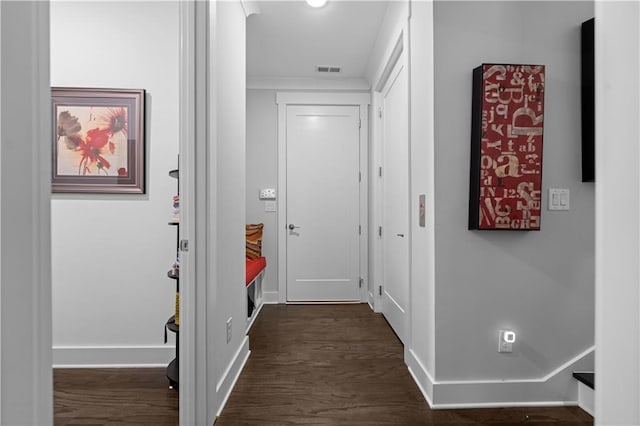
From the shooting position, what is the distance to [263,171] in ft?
13.3

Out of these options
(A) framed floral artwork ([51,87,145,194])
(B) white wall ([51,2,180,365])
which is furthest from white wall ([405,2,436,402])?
(A) framed floral artwork ([51,87,145,194])

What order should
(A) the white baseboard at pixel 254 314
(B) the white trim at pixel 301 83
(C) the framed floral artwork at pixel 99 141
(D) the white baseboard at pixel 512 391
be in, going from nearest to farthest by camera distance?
(D) the white baseboard at pixel 512 391 → (C) the framed floral artwork at pixel 99 141 → (A) the white baseboard at pixel 254 314 → (B) the white trim at pixel 301 83

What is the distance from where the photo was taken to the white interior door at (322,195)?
4031 mm

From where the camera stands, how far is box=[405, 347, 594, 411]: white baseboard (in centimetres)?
187

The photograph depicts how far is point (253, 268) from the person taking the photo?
3238 mm

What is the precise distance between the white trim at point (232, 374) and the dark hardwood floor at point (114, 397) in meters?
0.25

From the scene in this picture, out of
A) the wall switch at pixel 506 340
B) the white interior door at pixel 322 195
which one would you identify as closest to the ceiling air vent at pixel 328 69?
the white interior door at pixel 322 195

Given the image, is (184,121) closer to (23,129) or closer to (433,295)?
(23,129)

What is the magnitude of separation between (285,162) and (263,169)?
0.28 metres
